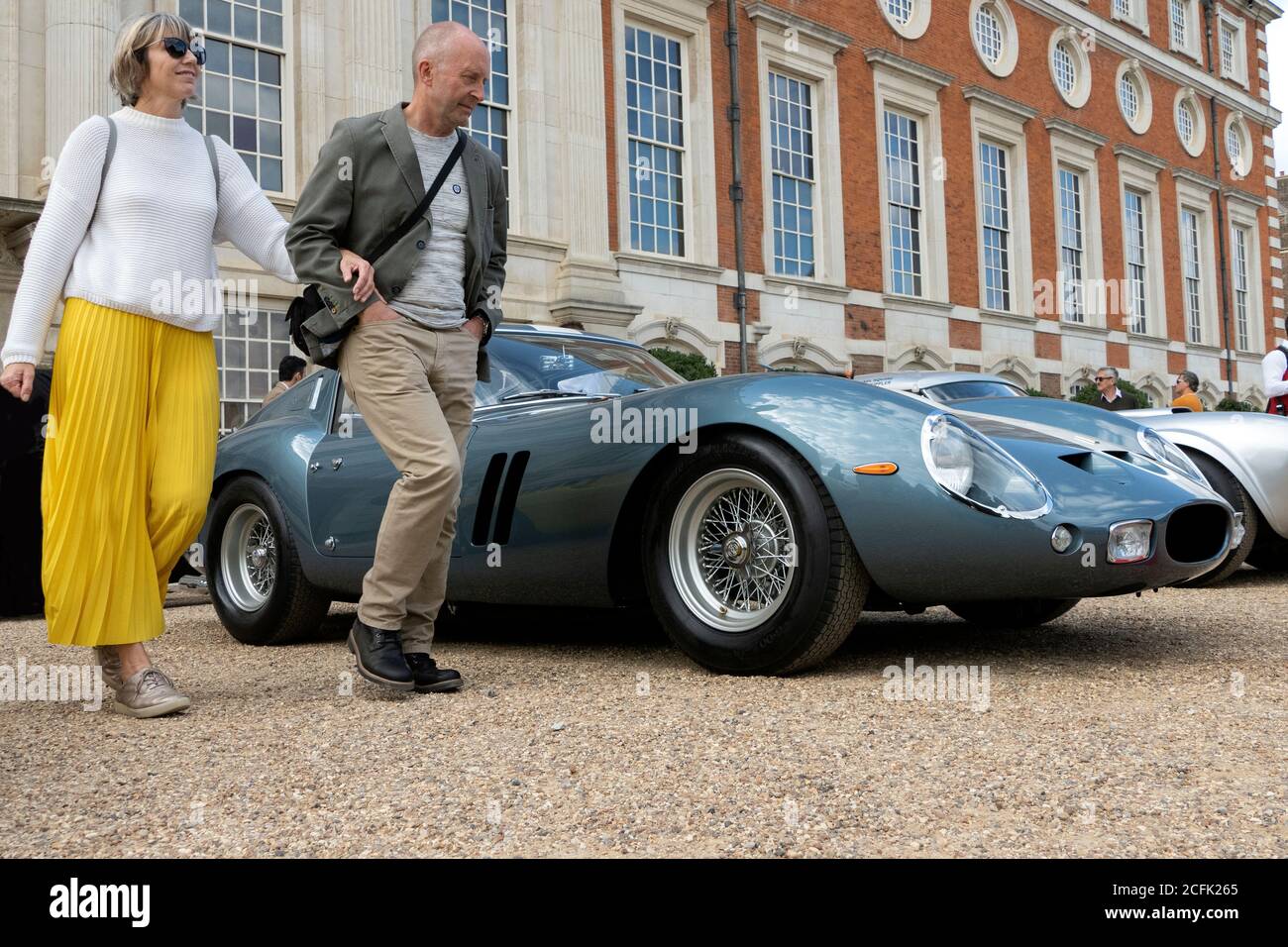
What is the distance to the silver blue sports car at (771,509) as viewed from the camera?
11.1 ft

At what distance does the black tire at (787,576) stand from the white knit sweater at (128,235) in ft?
4.84

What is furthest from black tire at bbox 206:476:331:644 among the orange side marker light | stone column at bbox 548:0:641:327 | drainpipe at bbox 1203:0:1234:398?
drainpipe at bbox 1203:0:1234:398

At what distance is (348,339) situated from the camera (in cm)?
361

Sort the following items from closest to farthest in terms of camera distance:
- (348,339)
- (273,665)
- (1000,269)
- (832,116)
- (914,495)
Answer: (914,495), (348,339), (273,665), (832,116), (1000,269)

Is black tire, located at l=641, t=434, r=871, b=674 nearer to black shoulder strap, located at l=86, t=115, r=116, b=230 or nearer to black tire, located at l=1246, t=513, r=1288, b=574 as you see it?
black shoulder strap, located at l=86, t=115, r=116, b=230

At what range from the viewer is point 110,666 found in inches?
137

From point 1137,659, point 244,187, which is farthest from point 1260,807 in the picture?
point 244,187

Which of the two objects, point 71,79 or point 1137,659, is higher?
point 71,79

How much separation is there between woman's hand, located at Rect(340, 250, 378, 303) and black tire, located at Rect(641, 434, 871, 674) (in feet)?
3.50

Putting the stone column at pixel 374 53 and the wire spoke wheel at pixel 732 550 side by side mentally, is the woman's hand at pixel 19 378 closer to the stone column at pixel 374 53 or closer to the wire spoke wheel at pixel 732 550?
the wire spoke wheel at pixel 732 550

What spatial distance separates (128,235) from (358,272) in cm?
64

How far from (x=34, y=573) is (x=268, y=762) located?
453 centimetres

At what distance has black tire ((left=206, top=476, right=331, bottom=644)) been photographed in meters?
4.95
